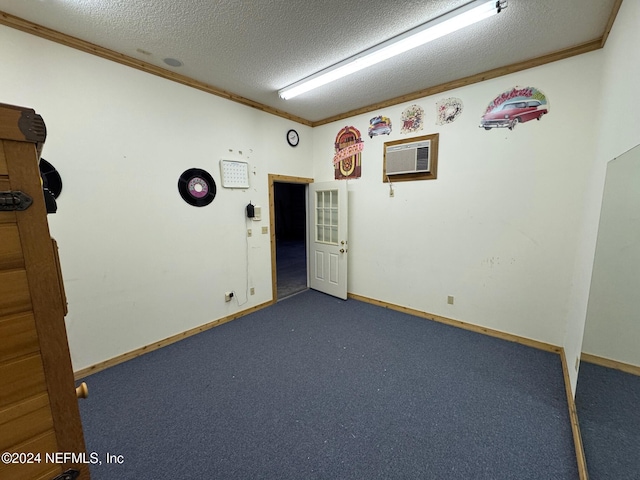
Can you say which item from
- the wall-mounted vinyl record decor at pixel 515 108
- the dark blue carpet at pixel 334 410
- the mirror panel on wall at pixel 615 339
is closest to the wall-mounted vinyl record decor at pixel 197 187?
the dark blue carpet at pixel 334 410

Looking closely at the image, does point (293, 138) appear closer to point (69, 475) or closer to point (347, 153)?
point (347, 153)

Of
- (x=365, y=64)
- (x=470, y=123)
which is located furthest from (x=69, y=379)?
(x=470, y=123)

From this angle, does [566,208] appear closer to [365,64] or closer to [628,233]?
[628,233]

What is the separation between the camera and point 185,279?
2.99 metres

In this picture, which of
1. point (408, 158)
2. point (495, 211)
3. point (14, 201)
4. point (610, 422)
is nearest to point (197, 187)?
point (14, 201)

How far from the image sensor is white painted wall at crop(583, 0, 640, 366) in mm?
1303

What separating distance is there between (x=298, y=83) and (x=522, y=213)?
112 inches

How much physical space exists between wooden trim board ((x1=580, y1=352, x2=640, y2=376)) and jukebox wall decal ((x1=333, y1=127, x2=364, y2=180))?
3.08 m

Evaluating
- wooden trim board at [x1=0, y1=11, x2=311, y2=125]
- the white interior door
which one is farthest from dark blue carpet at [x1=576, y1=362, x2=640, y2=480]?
wooden trim board at [x1=0, y1=11, x2=311, y2=125]

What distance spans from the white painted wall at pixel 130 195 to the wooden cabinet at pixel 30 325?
6.83ft

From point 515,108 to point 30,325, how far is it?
3.76m

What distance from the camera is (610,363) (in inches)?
56.9

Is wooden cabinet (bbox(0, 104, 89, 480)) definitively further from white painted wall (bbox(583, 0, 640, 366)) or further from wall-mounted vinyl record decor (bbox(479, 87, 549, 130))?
wall-mounted vinyl record decor (bbox(479, 87, 549, 130))

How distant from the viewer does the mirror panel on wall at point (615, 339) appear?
1245mm
